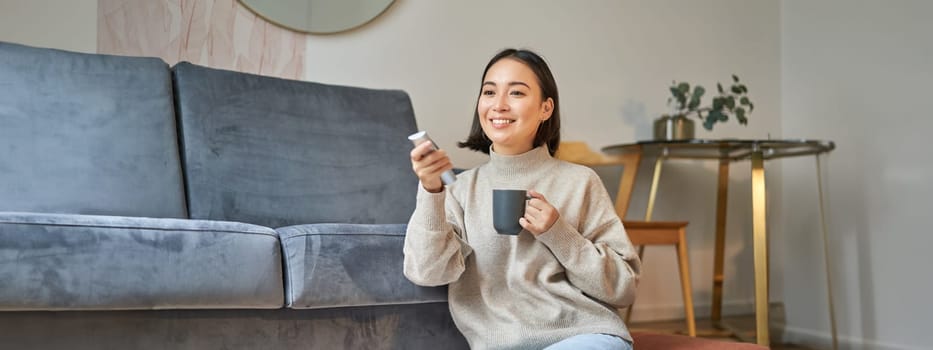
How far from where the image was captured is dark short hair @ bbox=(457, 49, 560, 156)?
1447 millimetres

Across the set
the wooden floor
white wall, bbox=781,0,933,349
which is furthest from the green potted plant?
the wooden floor

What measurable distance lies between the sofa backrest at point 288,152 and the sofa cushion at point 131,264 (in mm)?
488

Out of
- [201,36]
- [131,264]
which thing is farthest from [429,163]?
[201,36]

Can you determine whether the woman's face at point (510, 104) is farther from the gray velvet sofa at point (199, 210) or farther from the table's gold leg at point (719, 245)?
the table's gold leg at point (719, 245)

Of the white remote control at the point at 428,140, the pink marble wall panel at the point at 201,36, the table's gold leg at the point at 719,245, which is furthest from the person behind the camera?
the table's gold leg at the point at 719,245

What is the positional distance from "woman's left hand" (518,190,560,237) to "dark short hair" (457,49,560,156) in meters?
0.25

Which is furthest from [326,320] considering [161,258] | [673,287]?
[673,287]

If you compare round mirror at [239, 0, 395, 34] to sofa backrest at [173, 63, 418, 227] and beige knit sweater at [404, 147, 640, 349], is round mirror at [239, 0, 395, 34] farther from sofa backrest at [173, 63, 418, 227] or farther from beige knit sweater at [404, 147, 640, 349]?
beige knit sweater at [404, 147, 640, 349]

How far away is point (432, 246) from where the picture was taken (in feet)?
4.30

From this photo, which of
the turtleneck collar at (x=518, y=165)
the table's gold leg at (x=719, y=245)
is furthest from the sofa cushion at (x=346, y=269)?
the table's gold leg at (x=719, y=245)

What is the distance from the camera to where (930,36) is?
261cm

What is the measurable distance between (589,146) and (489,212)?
1630 mm

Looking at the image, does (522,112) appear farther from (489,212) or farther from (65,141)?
(65,141)

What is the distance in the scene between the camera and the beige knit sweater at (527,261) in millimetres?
1313
